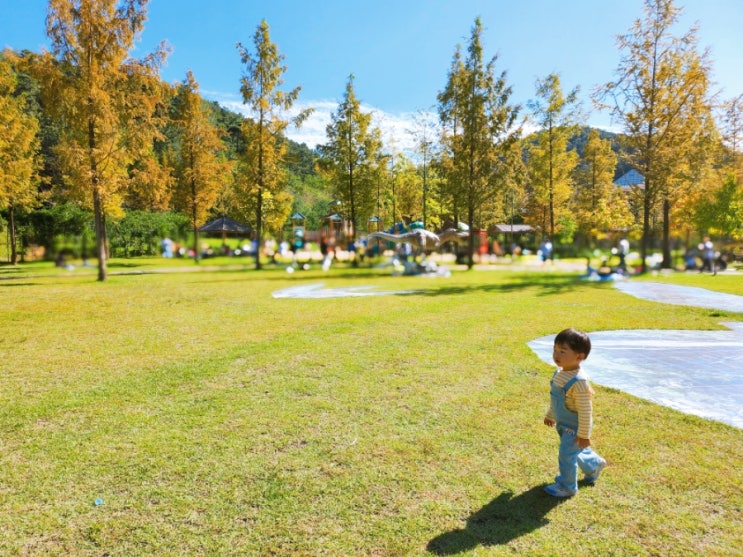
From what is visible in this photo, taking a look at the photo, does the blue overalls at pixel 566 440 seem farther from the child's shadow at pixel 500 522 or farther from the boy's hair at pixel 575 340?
the boy's hair at pixel 575 340

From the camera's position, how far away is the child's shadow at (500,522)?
311cm

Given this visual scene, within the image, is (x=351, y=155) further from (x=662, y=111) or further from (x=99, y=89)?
(x=662, y=111)

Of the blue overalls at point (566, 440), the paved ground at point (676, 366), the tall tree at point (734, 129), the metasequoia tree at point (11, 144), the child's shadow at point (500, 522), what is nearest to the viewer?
the child's shadow at point (500, 522)

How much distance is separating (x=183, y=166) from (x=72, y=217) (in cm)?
2554

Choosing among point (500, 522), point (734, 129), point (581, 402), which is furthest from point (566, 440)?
point (734, 129)

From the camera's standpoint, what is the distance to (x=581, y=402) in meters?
3.46

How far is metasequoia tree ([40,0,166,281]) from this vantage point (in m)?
15.9

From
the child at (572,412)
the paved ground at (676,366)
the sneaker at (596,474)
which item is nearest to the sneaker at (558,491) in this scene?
the child at (572,412)

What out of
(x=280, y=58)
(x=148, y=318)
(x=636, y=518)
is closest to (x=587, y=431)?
(x=636, y=518)

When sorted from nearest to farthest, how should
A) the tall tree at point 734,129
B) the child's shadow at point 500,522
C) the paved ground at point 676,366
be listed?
the child's shadow at point 500,522 → the paved ground at point 676,366 → the tall tree at point 734,129

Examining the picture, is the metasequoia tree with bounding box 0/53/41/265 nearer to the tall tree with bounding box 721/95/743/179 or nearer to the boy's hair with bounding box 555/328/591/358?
the boy's hair with bounding box 555/328/591/358

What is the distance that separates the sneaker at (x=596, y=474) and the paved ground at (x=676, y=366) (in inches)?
93.7

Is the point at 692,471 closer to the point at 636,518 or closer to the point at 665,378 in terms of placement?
the point at 636,518

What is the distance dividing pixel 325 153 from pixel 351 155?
2.07m
